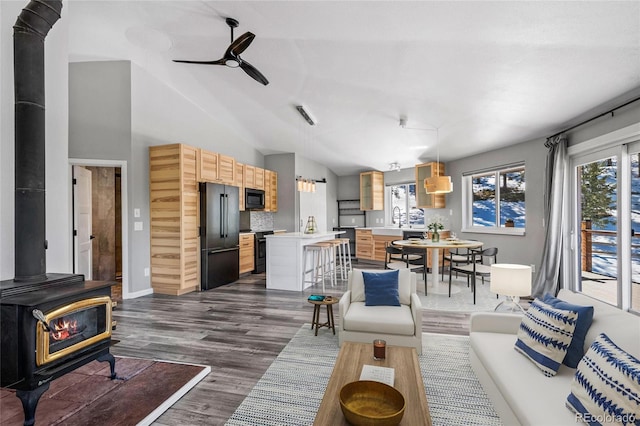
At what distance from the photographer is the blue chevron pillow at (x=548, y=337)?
1.81m

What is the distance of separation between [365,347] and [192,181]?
4182 mm

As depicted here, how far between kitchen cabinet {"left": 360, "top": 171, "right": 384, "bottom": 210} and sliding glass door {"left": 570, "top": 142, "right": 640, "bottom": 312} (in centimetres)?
484

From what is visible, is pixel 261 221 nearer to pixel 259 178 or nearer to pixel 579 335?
pixel 259 178

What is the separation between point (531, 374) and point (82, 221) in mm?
6075

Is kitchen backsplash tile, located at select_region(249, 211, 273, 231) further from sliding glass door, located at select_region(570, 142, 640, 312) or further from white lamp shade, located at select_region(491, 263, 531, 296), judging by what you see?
sliding glass door, located at select_region(570, 142, 640, 312)

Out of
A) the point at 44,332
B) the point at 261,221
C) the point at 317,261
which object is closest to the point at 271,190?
the point at 261,221

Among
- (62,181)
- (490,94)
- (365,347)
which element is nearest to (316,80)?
(490,94)

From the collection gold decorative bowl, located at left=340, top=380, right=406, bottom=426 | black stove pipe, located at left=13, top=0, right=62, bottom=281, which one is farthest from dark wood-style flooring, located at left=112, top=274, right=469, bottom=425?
black stove pipe, located at left=13, top=0, right=62, bottom=281

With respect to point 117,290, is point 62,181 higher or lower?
higher

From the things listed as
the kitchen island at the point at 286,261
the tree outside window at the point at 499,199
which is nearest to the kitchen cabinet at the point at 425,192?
the tree outside window at the point at 499,199

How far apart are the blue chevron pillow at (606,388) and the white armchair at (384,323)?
130 cm

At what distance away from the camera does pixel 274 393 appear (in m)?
2.25

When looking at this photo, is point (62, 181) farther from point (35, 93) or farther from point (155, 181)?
point (155, 181)

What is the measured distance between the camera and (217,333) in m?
3.40
